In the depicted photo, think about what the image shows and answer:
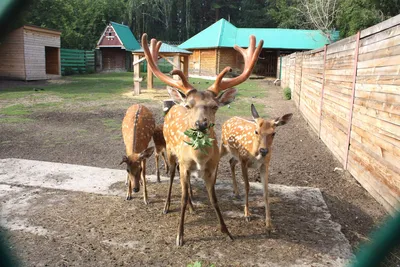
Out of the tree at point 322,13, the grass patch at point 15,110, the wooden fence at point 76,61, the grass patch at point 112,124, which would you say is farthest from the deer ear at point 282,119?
the wooden fence at point 76,61

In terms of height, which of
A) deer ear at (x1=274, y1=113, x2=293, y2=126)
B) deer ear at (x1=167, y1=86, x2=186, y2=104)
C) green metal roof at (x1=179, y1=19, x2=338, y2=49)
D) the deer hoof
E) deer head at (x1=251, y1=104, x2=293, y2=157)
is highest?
green metal roof at (x1=179, y1=19, x2=338, y2=49)

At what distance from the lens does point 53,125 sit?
29.9 feet

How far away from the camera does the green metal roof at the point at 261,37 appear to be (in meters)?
28.7

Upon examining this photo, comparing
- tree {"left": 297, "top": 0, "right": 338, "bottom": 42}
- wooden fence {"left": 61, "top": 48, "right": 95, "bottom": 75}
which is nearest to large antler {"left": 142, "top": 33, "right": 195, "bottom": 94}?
wooden fence {"left": 61, "top": 48, "right": 95, "bottom": 75}

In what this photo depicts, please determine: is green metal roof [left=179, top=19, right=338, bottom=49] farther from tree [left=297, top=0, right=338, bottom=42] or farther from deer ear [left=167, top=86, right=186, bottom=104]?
deer ear [left=167, top=86, right=186, bottom=104]

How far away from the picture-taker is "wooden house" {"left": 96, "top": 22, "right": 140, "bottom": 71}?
3269cm

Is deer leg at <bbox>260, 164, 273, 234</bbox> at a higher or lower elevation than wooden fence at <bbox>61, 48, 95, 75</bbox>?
lower

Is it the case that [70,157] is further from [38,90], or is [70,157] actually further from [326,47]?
[38,90]

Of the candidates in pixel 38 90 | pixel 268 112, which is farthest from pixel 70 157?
pixel 38 90

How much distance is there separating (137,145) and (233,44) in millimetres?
25632

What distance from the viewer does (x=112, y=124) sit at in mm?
9422

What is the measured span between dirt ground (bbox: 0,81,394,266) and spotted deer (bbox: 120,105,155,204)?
13.6 inches

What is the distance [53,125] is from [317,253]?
7717mm

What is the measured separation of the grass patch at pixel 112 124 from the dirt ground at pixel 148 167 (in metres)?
0.05
